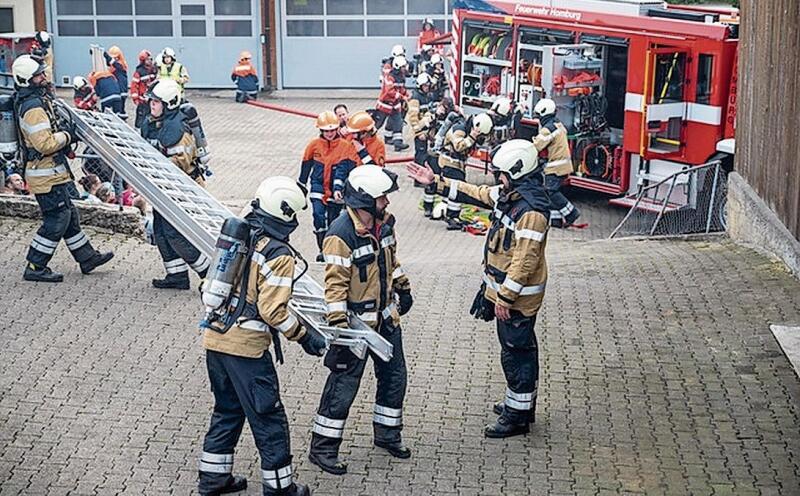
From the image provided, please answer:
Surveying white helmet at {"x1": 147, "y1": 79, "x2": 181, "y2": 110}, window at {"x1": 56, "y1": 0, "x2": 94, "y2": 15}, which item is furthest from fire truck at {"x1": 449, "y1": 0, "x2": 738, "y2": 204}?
window at {"x1": 56, "y1": 0, "x2": 94, "y2": 15}

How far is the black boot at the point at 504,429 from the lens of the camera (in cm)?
782

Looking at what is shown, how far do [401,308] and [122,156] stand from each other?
3.57 m

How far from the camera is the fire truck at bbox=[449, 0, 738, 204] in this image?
1501cm

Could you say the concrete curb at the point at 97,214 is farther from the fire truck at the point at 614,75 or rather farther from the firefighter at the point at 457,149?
the fire truck at the point at 614,75

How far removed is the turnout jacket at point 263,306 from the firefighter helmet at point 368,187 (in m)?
0.59

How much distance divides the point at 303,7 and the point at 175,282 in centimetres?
1609

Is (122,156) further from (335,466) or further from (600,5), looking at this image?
(600,5)

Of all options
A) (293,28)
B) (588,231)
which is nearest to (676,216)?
(588,231)

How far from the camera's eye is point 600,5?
1647 centimetres

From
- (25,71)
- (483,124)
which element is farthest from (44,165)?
(483,124)

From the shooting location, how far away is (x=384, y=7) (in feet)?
85.6

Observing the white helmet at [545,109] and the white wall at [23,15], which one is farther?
the white wall at [23,15]

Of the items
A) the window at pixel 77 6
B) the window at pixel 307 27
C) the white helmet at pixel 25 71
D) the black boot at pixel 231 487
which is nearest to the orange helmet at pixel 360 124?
the white helmet at pixel 25 71

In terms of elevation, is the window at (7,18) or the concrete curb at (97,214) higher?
the window at (7,18)
